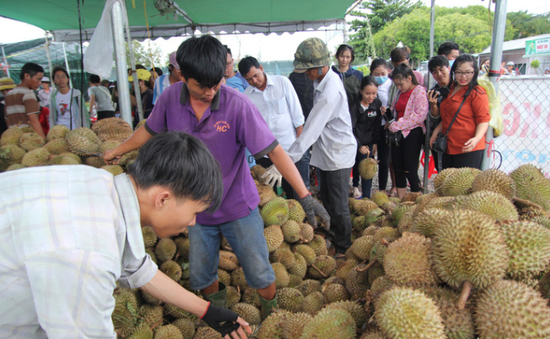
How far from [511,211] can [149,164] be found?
1.61 metres

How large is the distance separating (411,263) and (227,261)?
169cm

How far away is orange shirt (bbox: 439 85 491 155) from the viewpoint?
3246 millimetres

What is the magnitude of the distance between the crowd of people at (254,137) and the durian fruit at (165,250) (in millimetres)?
493

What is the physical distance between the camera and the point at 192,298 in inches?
58.7

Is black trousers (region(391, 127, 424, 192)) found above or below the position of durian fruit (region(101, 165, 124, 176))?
below

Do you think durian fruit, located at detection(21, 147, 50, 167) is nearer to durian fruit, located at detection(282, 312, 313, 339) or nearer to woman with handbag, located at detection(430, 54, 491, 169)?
durian fruit, located at detection(282, 312, 313, 339)

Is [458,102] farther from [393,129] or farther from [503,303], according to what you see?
[503,303]

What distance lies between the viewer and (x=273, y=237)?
114 inches

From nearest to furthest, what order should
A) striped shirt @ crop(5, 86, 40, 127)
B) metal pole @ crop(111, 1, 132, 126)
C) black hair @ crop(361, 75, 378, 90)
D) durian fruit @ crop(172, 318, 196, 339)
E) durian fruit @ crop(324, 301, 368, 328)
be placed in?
durian fruit @ crop(324, 301, 368, 328), durian fruit @ crop(172, 318, 196, 339), metal pole @ crop(111, 1, 132, 126), black hair @ crop(361, 75, 378, 90), striped shirt @ crop(5, 86, 40, 127)

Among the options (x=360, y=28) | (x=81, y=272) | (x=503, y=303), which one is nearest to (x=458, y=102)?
(x=503, y=303)

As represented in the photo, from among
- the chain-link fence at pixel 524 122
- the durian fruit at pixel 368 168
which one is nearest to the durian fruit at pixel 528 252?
the chain-link fence at pixel 524 122

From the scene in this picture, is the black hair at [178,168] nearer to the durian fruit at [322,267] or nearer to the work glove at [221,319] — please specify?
the work glove at [221,319]

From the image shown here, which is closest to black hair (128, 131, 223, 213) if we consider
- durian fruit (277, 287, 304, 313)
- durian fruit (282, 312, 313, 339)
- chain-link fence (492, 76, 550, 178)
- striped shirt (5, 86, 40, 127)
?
durian fruit (282, 312, 313, 339)

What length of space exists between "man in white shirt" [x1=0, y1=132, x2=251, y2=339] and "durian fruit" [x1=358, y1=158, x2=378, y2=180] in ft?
12.5
